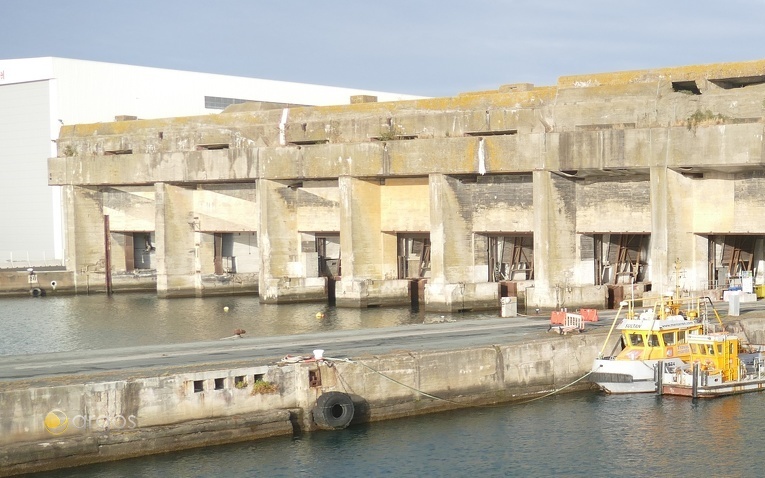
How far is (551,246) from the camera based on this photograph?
59.2m

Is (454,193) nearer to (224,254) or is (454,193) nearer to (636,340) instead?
(224,254)

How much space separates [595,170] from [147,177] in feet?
113

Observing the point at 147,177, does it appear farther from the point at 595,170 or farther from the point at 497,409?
the point at 497,409

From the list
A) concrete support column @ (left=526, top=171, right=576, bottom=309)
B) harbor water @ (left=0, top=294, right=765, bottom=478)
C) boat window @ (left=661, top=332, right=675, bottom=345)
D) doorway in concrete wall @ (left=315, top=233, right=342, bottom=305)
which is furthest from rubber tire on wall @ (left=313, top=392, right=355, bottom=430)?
doorway in concrete wall @ (left=315, top=233, right=342, bottom=305)

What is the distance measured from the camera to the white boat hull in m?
38.2

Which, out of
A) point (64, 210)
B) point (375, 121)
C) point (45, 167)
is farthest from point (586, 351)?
point (45, 167)

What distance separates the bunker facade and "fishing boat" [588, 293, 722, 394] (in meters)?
14.3

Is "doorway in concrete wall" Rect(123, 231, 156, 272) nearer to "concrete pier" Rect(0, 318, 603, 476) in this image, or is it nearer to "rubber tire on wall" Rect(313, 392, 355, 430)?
"concrete pier" Rect(0, 318, 603, 476)

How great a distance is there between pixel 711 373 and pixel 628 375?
2753mm

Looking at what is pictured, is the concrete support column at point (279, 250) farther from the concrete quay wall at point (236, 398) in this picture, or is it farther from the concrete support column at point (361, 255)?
the concrete quay wall at point (236, 398)

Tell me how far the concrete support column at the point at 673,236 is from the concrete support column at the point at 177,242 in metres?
35.4

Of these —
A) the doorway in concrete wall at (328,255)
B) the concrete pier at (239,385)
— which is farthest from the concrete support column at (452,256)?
the concrete pier at (239,385)

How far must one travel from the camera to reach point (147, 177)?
7869 centimetres

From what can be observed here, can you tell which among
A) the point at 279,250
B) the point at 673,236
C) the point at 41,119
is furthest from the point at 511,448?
the point at 41,119
